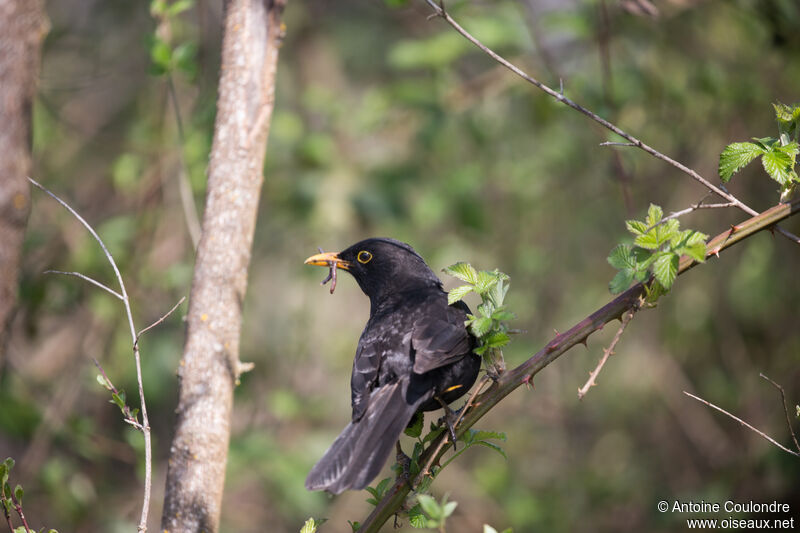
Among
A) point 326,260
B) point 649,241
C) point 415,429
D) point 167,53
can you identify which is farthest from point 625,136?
point 167,53

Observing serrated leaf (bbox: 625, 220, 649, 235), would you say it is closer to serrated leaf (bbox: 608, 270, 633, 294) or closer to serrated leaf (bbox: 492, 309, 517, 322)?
serrated leaf (bbox: 608, 270, 633, 294)

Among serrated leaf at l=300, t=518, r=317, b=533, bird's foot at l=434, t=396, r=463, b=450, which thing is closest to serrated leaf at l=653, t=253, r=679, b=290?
bird's foot at l=434, t=396, r=463, b=450

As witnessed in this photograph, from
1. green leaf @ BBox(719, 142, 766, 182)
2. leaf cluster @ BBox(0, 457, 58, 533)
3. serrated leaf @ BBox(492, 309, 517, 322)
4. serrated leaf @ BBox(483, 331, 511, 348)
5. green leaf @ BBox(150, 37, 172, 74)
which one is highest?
green leaf @ BBox(150, 37, 172, 74)

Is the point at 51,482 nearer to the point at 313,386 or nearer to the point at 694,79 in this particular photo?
the point at 313,386

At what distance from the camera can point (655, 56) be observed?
21.9 feet

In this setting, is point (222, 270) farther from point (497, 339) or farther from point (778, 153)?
point (778, 153)

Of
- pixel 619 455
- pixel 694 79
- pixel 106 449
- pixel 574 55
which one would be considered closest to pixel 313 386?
pixel 106 449

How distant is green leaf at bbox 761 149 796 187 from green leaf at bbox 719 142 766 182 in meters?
0.06

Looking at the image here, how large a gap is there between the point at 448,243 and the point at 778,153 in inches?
174

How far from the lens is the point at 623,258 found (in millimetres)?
2203

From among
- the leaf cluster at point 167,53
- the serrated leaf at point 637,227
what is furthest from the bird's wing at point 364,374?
the leaf cluster at point 167,53

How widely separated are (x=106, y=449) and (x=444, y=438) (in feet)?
12.4

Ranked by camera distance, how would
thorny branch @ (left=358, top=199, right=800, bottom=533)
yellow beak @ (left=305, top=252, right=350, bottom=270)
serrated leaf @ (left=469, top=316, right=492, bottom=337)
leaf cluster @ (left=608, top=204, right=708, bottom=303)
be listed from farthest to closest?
yellow beak @ (left=305, top=252, right=350, bottom=270)
serrated leaf @ (left=469, top=316, right=492, bottom=337)
thorny branch @ (left=358, top=199, right=800, bottom=533)
leaf cluster @ (left=608, top=204, right=708, bottom=303)

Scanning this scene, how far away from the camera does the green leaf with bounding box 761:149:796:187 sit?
2.19 meters
